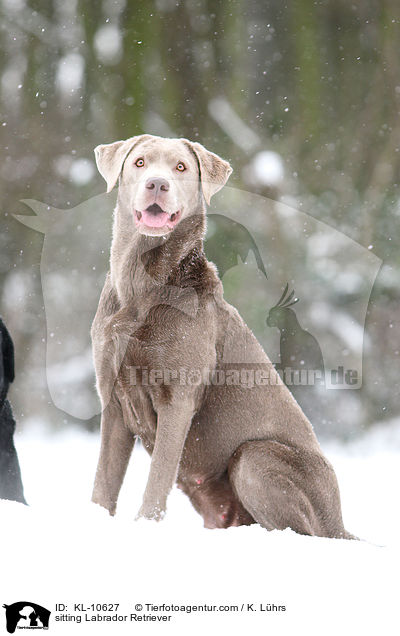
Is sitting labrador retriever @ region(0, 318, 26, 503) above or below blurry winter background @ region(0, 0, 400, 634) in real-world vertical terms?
below

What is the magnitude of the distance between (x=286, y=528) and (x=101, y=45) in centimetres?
473

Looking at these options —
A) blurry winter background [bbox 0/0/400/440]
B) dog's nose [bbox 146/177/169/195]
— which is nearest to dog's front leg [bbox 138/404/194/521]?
dog's nose [bbox 146/177/169/195]

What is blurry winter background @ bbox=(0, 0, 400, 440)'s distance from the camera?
5.70 m

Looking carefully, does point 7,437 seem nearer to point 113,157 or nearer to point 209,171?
point 113,157

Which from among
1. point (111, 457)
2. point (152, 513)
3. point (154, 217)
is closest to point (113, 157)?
point (154, 217)

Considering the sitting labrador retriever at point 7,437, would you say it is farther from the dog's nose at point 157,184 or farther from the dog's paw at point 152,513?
the dog's nose at point 157,184

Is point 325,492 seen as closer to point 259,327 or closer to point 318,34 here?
point 259,327

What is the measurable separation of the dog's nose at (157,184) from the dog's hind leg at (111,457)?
2.79ft

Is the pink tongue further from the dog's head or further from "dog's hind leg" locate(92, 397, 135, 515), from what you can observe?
"dog's hind leg" locate(92, 397, 135, 515)

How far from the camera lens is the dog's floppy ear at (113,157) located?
2764mm

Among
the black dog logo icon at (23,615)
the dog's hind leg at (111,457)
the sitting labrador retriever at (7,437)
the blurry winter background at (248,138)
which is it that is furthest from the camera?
the blurry winter background at (248,138)

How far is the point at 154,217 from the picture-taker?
2654 millimetres

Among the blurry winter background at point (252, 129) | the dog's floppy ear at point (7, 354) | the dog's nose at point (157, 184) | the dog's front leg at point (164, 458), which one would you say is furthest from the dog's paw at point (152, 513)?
the blurry winter background at point (252, 129)

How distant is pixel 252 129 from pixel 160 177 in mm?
3539
